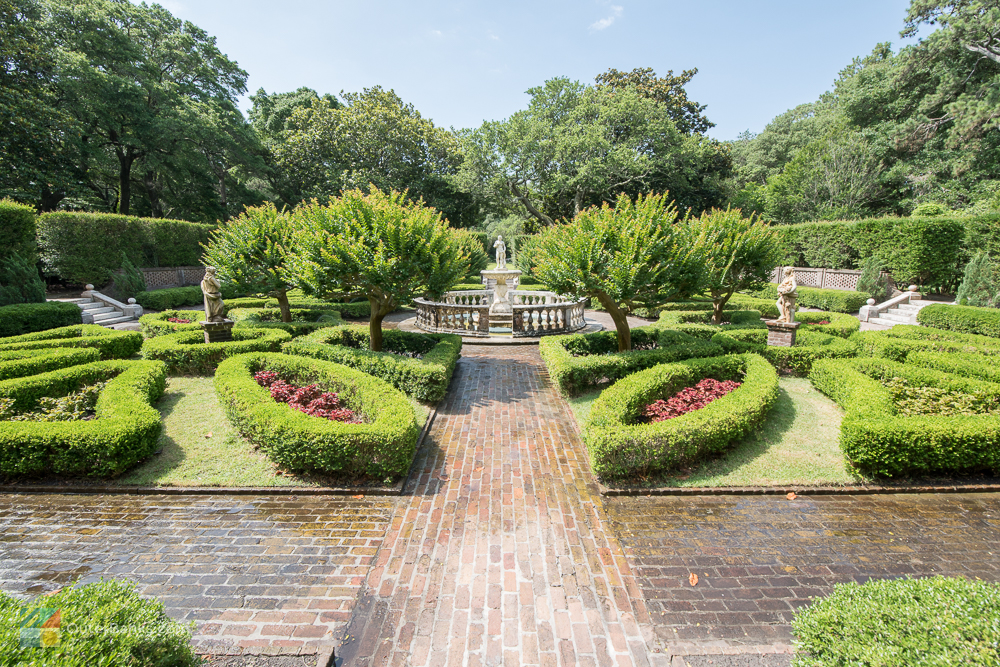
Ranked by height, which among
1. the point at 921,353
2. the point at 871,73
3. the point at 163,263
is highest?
Answer: the point at 871,73

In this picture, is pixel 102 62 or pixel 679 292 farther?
pixel 102 62

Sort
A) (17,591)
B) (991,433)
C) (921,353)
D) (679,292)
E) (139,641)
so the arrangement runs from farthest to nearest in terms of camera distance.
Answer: (679,292) → (921,353) → (991,433) → (17,591) → (139,641)

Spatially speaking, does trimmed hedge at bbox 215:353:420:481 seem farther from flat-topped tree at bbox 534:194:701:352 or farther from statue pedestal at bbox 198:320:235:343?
flat-topped tree at bbox 534:194:701:352

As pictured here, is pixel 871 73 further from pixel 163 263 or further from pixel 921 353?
pixel 163 263

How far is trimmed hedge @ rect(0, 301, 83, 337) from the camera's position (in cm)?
1230

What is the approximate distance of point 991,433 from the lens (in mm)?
5527

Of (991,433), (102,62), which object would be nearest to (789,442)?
(991,433)

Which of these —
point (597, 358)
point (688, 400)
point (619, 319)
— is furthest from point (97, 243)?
point (688, 400)

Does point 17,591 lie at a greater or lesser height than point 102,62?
lesser

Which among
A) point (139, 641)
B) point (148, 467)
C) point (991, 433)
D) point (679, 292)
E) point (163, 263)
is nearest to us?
point (139, 641)

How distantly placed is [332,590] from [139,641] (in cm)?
160

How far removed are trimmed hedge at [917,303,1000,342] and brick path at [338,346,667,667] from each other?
15467 mm

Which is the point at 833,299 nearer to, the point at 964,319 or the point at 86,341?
the point at 964,319

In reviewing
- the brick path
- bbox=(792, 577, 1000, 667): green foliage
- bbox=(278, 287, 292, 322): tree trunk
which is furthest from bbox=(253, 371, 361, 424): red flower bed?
bbox=(278, 287, 292, 322): tree trunk
